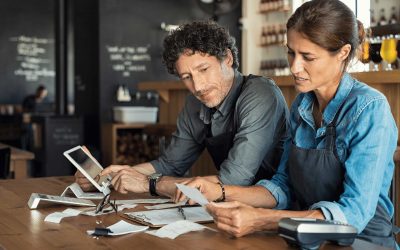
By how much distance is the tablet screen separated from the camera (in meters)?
2.39

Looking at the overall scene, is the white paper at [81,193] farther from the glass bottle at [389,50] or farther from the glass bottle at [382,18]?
the glass bottle at [382,18]

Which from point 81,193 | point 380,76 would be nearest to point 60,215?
point 81,193

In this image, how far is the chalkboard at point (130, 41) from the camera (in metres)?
7.96

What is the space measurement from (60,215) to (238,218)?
0.67 metres

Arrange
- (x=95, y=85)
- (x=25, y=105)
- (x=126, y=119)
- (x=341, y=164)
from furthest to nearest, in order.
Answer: (x=25, y=105) → (x=95, y=85) → (x=126, y=119) → (x=341, y=164)

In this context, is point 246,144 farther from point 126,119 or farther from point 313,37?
point 126,119

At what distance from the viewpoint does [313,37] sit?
189 centimetres

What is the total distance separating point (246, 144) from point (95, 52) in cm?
595

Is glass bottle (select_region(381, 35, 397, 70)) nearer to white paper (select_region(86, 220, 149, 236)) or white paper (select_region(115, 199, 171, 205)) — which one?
white paper (select_region(115, 199, 171, 205))

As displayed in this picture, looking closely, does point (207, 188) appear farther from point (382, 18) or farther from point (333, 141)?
point (382, 18)

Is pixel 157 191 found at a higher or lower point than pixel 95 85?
lower

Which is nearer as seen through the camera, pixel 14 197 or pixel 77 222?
pixel 77 222

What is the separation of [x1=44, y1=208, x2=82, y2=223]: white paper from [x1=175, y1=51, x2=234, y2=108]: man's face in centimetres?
70

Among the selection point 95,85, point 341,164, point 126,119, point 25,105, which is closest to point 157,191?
point 341,164
